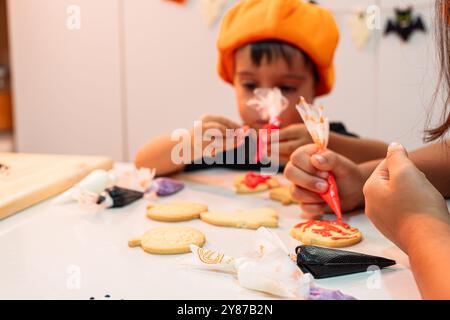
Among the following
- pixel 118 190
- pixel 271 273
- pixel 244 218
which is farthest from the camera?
pixel 118 190

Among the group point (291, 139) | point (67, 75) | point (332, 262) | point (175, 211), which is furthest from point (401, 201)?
point (67, 75)

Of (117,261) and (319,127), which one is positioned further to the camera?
(319,127)

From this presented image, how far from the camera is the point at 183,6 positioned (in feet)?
7.46

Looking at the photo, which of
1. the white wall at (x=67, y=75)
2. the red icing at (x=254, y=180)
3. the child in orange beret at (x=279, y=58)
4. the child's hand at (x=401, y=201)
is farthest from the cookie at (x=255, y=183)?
the white wall at (x=67, y=75)

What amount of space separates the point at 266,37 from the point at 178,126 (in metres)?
1.29

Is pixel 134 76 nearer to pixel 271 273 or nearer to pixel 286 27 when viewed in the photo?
pixel 286 27

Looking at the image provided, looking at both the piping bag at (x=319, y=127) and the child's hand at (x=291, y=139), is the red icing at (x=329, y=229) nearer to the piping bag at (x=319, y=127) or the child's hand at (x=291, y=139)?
the piping bag at (x=319, y=127)

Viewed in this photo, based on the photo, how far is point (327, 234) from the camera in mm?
681

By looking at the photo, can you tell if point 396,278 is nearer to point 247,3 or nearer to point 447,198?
point 447,198

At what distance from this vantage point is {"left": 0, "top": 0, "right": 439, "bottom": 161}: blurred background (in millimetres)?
2104

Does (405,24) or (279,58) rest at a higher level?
(405,24)

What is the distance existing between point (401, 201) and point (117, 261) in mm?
326

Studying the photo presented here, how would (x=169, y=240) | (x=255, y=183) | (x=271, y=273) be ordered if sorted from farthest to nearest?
(x=255, y=183)
(x=169, y=240)
(x=271, y=273)

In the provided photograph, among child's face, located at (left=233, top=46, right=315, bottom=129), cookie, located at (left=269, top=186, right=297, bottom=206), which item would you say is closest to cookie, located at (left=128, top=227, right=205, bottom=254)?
cookie, located at (left=269, top=186, right=297, bottom=206)
